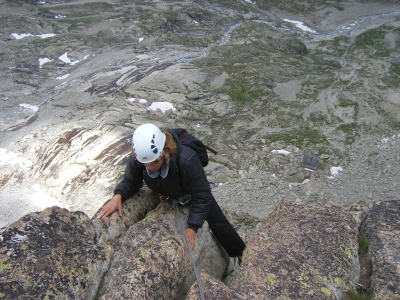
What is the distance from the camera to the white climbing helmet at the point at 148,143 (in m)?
6.28

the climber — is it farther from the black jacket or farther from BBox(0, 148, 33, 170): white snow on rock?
BBox(0, 148, 33, 170): white snow on rock

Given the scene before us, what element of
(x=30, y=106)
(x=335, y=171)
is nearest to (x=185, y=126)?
(x=335, y=171)

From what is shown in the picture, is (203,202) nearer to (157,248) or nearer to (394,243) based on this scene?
(157,248)

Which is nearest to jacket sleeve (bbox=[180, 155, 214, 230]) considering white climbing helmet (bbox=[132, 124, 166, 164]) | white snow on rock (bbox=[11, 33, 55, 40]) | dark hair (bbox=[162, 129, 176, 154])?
dark hair (bbox=[162, 129, 176, 154])

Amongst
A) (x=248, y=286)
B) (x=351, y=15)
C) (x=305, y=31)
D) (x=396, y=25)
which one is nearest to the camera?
(x=248, y=286)

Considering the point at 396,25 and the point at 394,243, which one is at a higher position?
the point at 394,243

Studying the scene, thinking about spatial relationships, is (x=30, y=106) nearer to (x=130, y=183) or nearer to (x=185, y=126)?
(x=185, y=126)

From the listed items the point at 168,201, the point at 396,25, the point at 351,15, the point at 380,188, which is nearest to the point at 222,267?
the point at 168,201

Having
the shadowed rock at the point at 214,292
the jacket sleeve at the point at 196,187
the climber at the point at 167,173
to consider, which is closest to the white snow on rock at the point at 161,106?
the climber at the point at 167,173

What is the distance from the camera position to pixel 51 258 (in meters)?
6.20

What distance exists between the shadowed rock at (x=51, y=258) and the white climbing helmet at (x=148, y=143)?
2.07 metres

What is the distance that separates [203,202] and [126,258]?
1.81 meters

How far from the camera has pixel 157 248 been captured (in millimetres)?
6875

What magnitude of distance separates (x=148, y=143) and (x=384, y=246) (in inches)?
197
